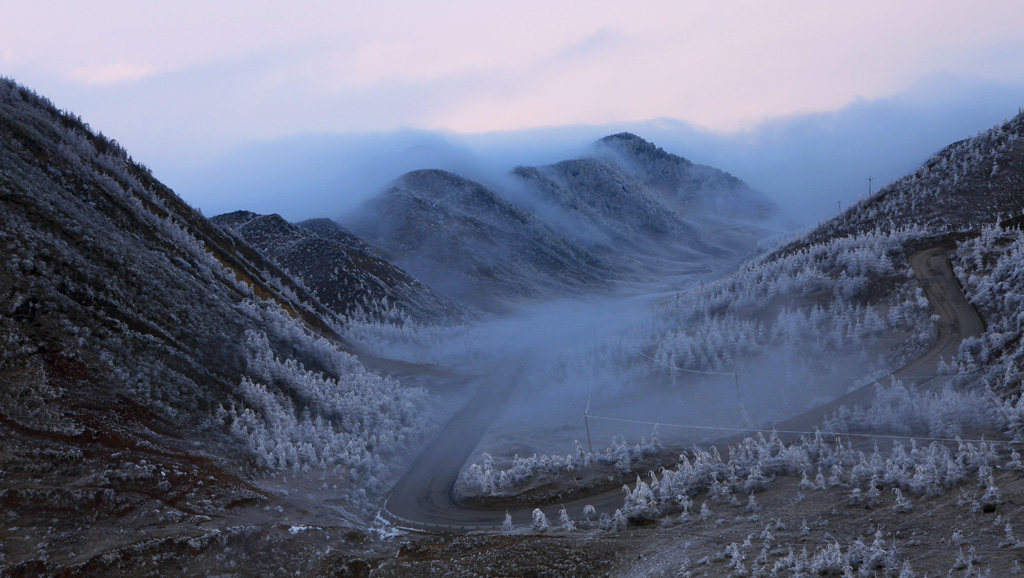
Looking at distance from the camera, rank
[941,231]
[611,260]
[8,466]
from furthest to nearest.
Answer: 1. [611,260]
2. [941,231]
3. [8,466]

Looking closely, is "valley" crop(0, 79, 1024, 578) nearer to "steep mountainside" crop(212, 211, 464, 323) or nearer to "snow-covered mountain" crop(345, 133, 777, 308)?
"steep mountainside" crop(212, 211, 464, 323)

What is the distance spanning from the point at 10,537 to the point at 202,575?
4798mm

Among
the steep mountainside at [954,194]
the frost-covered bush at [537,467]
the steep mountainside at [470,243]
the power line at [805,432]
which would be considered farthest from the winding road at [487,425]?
the steep mountainside at [470,243]

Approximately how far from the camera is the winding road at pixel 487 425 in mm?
25438

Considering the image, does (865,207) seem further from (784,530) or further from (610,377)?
(784,530)

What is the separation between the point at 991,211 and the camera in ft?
163

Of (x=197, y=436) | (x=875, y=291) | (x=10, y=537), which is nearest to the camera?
(x=10, y=537)

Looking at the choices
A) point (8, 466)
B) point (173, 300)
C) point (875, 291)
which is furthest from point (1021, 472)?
point (173, 300)

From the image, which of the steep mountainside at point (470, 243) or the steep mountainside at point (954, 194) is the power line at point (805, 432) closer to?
the steep mountainside at point (954, 194)

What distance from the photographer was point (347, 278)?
6925cm

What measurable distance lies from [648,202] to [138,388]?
127 meters

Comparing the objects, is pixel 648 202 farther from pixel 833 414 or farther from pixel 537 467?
pixel 537 467

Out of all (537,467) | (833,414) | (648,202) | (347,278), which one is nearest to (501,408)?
(537,467)

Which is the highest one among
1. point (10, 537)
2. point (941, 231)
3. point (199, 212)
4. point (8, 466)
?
point (199, 212)
